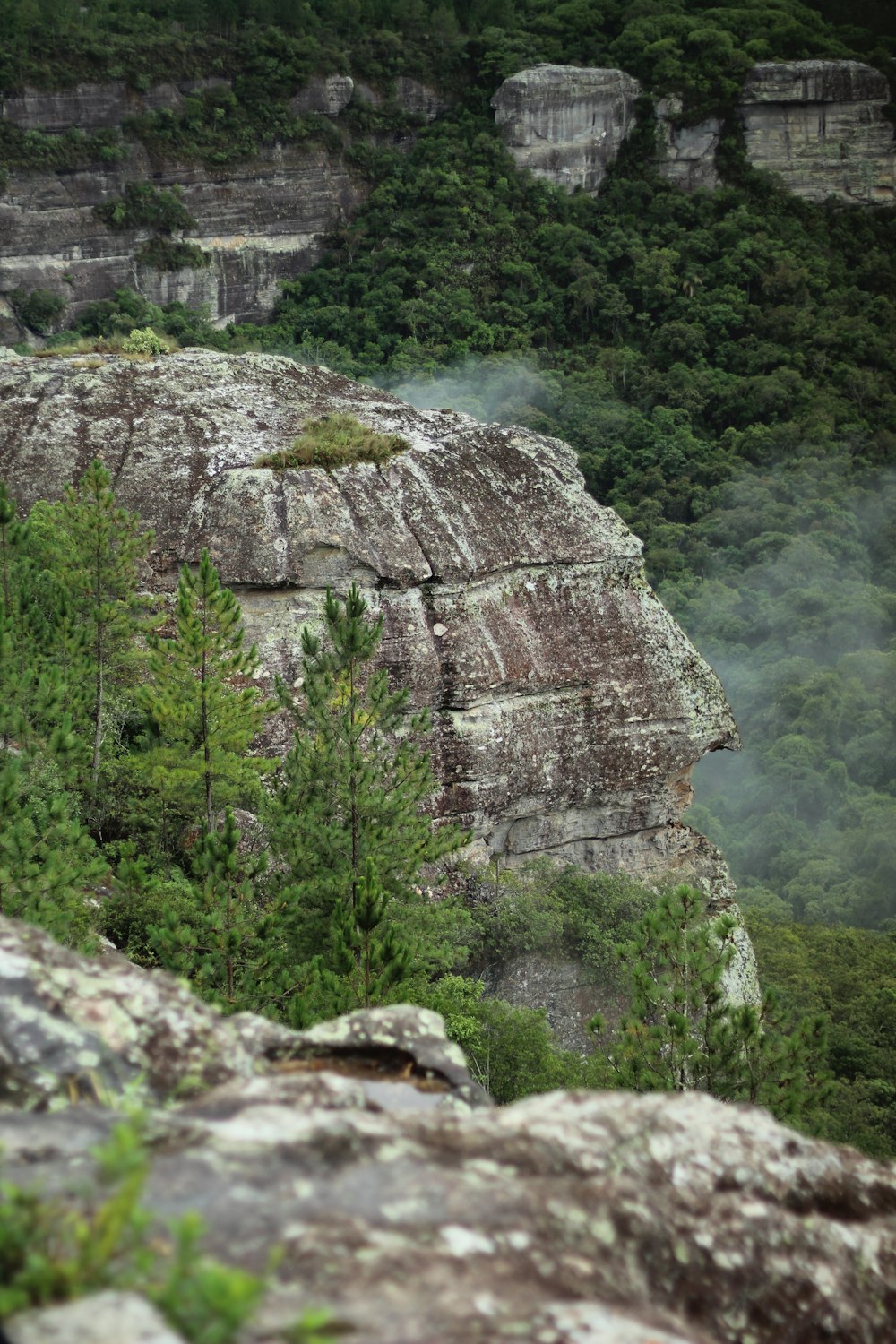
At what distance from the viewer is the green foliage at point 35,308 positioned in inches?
2451

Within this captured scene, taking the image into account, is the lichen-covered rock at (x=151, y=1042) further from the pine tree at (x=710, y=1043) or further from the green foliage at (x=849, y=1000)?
the green foliage at (x=849, y=1000)

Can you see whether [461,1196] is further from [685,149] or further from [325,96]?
[685,149]

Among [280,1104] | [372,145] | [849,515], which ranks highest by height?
[372,145]

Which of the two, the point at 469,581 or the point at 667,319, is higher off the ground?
the point at 469,581

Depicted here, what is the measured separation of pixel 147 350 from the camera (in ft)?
99.9

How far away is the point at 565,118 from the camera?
78.6 metres

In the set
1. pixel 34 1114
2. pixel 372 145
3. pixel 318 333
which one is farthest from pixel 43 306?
pixel 34 1114

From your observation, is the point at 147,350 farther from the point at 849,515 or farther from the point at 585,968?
the point at 849,515

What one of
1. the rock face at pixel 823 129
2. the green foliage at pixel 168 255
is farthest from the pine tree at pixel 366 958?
the rock face at pixel 823 129

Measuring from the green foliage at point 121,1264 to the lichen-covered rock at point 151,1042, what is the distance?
176 centimetres

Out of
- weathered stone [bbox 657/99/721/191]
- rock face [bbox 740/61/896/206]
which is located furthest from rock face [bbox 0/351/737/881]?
rock face [bbox 740/61/896/206]

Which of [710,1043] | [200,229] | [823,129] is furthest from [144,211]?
[710,1043]

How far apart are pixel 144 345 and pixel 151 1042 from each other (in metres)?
26.6

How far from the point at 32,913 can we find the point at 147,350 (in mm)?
20936
